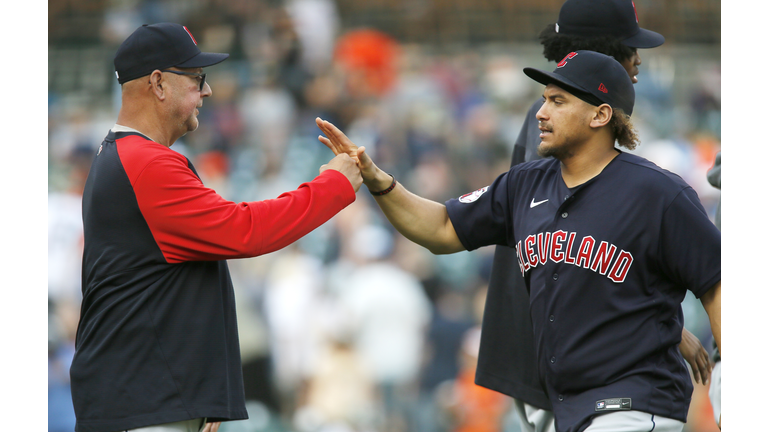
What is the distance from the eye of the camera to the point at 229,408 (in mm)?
2881

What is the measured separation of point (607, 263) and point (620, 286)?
0.09 metres

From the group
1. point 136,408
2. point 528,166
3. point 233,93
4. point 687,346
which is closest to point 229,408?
point 136,408

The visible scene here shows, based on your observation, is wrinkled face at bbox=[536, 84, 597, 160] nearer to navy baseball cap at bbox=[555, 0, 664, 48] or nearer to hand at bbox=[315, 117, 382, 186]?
navy baseball cap at bbox=[555, 0, 664, 48]

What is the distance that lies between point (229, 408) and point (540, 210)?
1.32m

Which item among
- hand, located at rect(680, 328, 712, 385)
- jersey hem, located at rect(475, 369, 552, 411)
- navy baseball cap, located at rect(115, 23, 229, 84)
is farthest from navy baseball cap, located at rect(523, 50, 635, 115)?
navy baseball cap, located at rect(115, 23, 229, 84)

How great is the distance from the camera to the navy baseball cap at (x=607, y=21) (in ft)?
11.4

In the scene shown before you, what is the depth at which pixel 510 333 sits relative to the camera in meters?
3.48

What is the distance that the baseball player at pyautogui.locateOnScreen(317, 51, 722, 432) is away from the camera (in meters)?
2.81

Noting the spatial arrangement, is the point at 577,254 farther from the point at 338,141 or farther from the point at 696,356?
the point at 338,141

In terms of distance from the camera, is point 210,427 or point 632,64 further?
point 632,64

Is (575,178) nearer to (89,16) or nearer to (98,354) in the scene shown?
A: (98,354)

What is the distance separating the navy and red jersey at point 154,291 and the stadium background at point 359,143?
4.18 m

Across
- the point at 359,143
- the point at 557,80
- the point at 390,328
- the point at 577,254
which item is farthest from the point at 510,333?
the point at 359,143

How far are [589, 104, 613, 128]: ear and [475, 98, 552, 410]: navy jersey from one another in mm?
447
